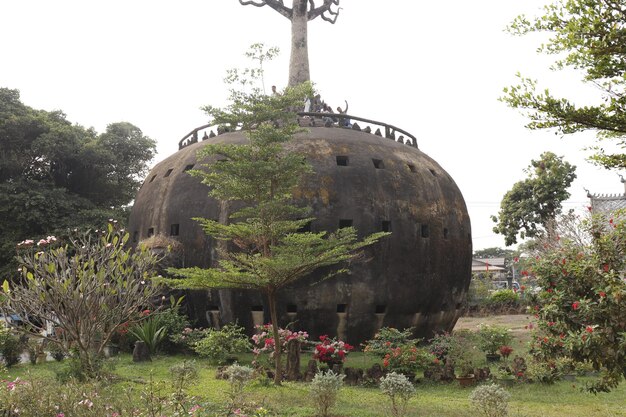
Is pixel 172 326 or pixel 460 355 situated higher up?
pixel 172 326

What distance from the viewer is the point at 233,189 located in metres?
11.3

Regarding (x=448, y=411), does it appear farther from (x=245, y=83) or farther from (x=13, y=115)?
(x=13, y=115)

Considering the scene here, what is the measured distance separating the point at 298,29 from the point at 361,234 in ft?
38.8

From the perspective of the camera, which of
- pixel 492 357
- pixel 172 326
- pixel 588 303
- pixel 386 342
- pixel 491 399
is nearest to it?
pixel 588 303

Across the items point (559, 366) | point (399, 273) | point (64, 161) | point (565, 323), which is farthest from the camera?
point (64, 161)

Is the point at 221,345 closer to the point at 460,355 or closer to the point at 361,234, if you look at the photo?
the point at 361,234

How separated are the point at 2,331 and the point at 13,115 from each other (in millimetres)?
13240

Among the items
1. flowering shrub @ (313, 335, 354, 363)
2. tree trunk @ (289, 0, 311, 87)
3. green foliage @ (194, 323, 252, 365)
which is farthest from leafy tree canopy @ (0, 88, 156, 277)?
flowering shrub @ (313, 335, 354, 363)

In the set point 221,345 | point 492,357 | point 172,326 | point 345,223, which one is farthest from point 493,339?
point 172,326

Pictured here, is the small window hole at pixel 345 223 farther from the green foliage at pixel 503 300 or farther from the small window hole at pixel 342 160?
the green foliage at pixel 503 300

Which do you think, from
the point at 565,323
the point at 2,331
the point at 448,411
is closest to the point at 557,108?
the point at 565,323

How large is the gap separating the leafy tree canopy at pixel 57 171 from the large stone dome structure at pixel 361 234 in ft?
24.2

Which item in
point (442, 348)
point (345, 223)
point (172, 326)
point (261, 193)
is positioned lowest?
point (442, 348)

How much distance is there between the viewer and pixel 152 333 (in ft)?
50.4
